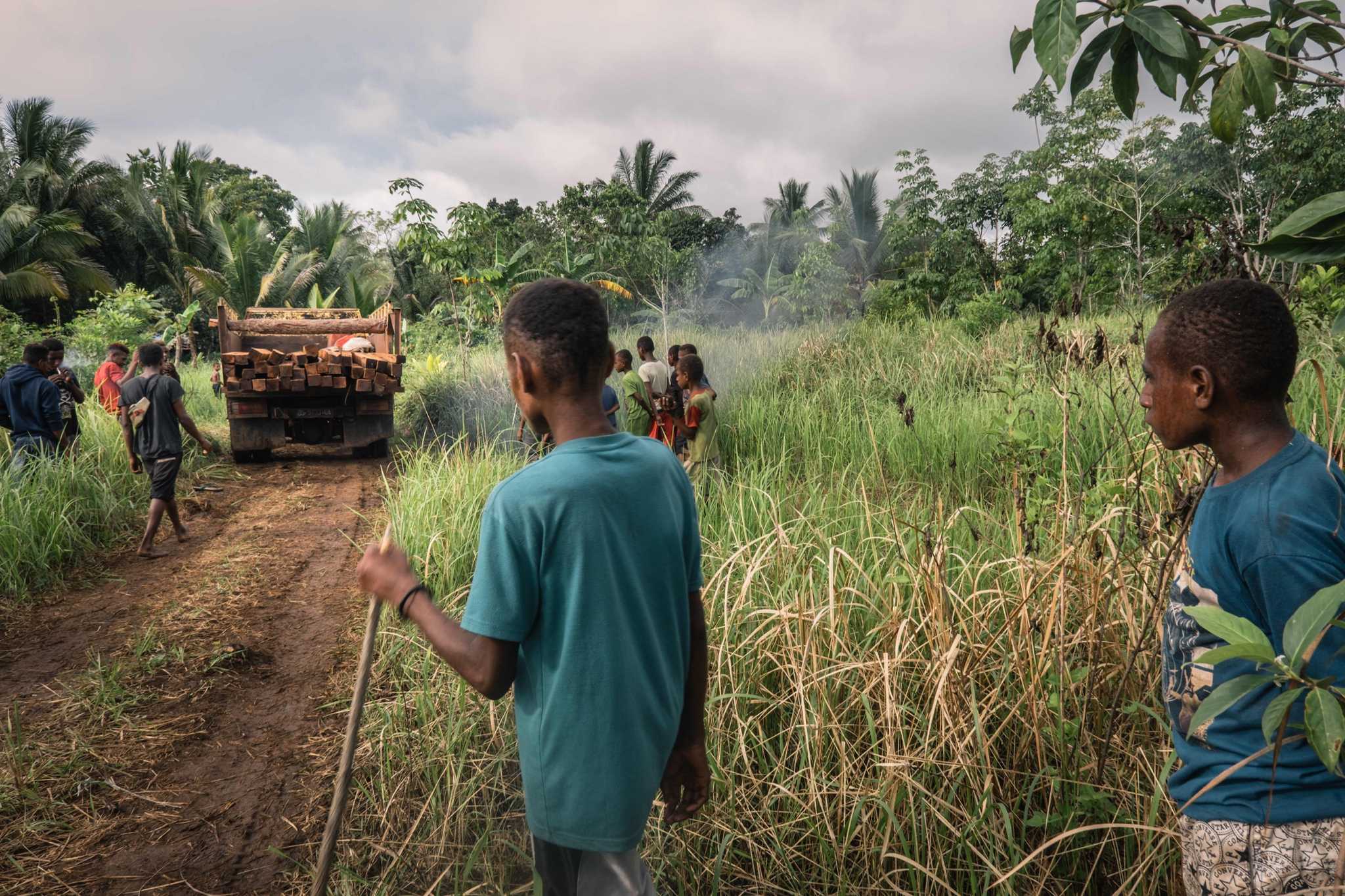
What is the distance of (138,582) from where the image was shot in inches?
212

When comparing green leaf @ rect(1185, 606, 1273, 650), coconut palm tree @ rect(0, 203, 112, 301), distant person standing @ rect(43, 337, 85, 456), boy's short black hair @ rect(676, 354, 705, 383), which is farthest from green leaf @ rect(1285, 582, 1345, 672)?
coconut palm tree @ rect(0, 203, 112, 301)

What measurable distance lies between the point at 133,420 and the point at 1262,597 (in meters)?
6.89

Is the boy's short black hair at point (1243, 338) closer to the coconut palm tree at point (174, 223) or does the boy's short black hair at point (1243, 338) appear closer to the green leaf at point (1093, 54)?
the green leaf at point (1093, 54)

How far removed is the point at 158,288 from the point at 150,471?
24.7m

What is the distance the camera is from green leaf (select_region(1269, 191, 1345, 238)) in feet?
3.81

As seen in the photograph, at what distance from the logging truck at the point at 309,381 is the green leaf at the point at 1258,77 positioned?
8994 millimetres

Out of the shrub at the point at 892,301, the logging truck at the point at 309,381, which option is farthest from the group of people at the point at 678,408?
the shrub at the point at 892,301

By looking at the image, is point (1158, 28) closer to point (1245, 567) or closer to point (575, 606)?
point (1245, 567)

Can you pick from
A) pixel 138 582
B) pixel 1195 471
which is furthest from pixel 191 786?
pixel 1195 471

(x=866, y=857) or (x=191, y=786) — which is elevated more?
(x=866, y=857)

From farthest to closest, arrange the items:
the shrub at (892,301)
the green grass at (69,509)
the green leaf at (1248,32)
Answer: the shrub at (892,301) < the green grass at (69,509) < the green leaf at (1248,32)

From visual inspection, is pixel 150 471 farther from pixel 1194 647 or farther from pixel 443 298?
pixel 443 298

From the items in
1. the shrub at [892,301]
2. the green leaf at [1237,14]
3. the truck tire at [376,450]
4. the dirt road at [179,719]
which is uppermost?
the shrub at [892,301]

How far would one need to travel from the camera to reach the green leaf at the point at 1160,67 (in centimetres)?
150
